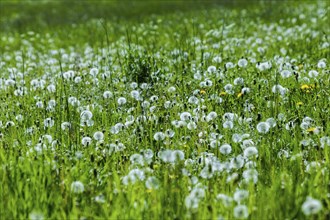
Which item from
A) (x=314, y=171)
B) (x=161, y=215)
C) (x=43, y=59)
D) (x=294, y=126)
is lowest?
(x=161, y=215)

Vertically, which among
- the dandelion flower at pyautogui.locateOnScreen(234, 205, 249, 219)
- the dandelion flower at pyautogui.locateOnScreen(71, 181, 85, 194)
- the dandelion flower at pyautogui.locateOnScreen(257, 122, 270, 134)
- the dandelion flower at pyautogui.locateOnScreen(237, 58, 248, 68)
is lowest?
the dandelion flower at pyautogui.locateOnScreen(234, 205, 249, 219)

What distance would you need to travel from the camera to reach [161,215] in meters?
3.00

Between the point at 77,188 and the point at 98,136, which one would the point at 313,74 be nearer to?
the point at 98,136

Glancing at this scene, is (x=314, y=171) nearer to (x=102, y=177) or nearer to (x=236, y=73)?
(x=102, y=177)

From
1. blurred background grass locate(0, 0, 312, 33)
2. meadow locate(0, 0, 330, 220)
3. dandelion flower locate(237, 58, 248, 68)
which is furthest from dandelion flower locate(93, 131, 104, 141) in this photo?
blurred background grass locate(0, 0, 312, 33)

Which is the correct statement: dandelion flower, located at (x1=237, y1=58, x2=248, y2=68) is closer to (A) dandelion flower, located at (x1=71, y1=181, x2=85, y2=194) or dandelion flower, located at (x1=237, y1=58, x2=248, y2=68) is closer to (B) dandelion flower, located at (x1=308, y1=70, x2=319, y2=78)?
(B) dandelion flower, located at (x1=308, y1=70, x2=319, y2=78)

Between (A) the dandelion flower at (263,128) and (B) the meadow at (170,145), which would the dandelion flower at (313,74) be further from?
(A) the dandelion flower at (263,128)

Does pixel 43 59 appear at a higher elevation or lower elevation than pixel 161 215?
higher

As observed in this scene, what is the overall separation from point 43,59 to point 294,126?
21.5ft

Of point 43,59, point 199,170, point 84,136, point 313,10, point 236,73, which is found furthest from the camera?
point 313,10

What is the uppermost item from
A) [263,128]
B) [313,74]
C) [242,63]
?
[242,63]

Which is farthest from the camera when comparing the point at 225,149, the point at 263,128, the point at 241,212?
the point at 263,128

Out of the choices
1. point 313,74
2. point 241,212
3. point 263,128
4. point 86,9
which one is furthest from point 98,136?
point 86,9

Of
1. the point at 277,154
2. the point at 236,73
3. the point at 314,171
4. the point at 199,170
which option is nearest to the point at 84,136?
the point at 199,170
